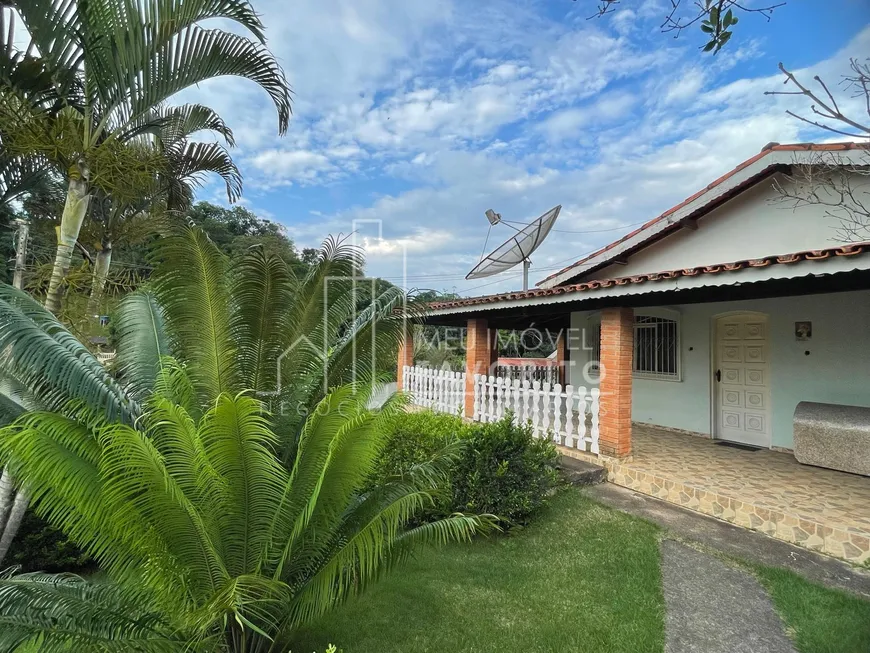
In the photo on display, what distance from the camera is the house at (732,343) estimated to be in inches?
186

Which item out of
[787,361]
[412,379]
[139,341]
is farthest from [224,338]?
[787,361]

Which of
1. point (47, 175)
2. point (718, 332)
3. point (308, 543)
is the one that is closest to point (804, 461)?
point (718, 332)

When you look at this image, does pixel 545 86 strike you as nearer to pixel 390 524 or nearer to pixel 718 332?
pixel 718 332

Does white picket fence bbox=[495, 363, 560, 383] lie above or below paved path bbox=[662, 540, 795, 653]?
above

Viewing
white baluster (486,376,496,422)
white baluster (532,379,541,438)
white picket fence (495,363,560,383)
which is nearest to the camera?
white baluster (532,379,541,438)

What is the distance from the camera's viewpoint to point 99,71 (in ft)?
9.91

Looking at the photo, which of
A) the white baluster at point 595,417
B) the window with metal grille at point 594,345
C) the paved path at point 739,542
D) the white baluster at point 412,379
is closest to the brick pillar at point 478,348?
the white baluster at point 412,379

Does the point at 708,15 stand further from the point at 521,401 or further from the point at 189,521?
the point at 521,401

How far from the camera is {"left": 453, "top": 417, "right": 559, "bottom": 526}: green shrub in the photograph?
187 inches

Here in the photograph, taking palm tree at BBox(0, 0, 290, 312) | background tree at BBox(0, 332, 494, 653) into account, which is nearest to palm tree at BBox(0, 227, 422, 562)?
background tree at BBox(0, 332, 494, 653)

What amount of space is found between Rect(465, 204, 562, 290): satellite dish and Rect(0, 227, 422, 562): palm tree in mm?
8054

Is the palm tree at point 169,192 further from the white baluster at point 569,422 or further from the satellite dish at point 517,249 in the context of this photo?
the satellite dish at point 517,249

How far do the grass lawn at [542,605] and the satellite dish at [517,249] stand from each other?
8.34 metres

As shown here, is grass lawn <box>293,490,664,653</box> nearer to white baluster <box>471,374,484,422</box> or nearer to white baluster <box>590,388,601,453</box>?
white baluster <box>590,388,601,453</box>
